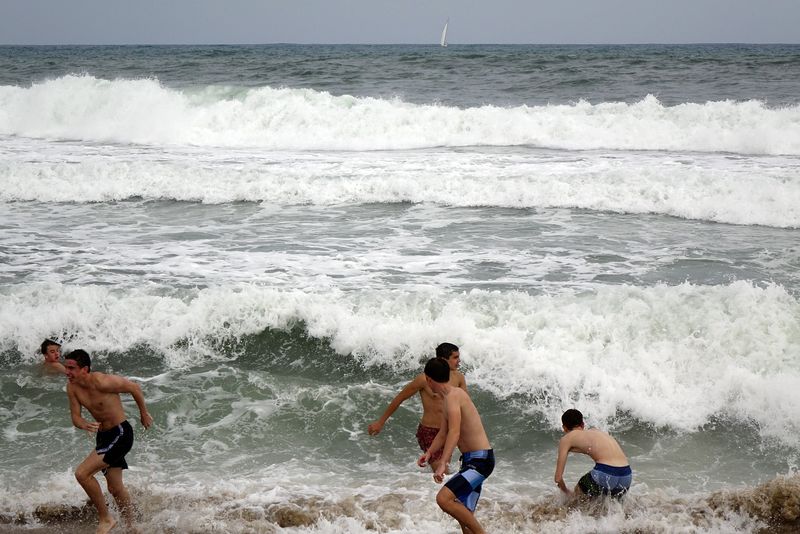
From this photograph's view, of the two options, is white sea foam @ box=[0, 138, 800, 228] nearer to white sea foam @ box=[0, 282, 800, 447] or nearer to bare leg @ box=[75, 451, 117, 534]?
white sea foam @ box=[0, 282, 800, 447]

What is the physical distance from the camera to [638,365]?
8609 millimetres

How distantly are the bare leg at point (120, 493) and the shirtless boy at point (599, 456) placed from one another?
318 cm

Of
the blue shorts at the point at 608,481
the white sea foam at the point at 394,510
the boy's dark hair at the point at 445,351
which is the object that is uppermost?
the boy's dark hair at the point at 445,351

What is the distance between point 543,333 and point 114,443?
16.0 ft

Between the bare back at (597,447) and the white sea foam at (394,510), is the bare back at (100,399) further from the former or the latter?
the bare back at (597,447)

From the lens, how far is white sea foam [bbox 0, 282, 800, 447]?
8109mm

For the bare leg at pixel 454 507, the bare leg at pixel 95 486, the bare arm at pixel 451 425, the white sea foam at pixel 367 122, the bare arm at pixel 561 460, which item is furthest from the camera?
the white sea foam at pixel 367 122

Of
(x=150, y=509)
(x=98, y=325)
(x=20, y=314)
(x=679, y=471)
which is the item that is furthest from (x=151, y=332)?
(x=679, y=471)

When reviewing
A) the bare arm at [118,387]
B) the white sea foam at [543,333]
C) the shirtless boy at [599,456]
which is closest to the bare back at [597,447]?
the shirtless boy at [599,456]

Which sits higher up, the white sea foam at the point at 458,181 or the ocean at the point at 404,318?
the white sea foam at the point at 458,181

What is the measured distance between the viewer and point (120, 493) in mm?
6109

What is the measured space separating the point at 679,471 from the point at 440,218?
9230 millimetres

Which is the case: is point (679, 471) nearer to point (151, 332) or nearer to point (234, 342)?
point (234, 342)

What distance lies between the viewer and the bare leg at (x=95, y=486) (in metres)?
5.86
